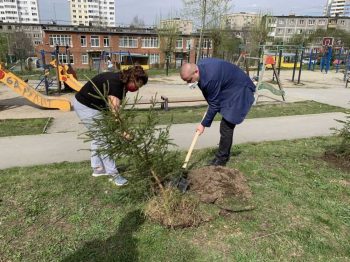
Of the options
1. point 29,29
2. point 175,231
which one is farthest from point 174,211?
point 29,29

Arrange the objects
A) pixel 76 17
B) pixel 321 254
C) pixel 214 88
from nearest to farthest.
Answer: pixel 321 254, pixel 214 88, pixel 76 17

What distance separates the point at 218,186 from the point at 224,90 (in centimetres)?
126

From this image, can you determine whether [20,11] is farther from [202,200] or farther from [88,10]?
[202,200]

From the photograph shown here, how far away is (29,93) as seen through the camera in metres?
9.25

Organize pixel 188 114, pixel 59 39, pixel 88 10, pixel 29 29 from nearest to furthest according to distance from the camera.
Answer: pixel 188 114
pixel 59 39
pixel 29 29
pixel 88 10

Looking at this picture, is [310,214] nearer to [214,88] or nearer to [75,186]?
[214,88]

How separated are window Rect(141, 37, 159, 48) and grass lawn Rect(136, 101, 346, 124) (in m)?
47.2

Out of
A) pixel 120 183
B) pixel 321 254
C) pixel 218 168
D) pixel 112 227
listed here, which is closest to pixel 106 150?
pixel 112 227

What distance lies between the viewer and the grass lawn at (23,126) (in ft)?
22.6

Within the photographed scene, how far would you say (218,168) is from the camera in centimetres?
422

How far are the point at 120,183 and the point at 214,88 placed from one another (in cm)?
172

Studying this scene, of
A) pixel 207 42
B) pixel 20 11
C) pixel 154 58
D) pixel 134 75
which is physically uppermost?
pixel 20 11

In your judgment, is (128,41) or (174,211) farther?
(128,41)

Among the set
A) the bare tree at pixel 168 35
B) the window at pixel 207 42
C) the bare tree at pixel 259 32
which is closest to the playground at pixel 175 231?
the window at pixel 207 42
